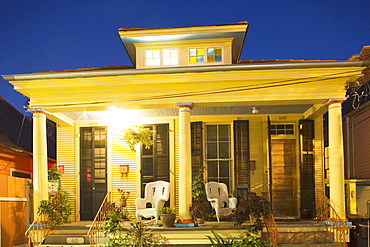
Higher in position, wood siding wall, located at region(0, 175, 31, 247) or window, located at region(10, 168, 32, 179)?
window, located at region(10, 168, 32, 179)

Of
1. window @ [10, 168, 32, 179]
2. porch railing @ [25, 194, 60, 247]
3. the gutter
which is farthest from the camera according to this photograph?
window @ [10, 168, 32, 179]

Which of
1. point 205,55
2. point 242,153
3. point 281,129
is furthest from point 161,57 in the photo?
point 281,129

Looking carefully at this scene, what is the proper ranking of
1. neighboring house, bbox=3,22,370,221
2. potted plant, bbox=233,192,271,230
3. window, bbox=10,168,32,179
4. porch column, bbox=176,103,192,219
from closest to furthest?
potted plant, bbox=233,192,271,230 < neighboring house, bbox=3,22,370,221 < porch column, bbox=176,103,192,219 < window, bbox=10,168,32,179

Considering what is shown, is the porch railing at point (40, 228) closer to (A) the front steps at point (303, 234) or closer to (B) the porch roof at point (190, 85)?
(B) the porch roof at point (190, 85)

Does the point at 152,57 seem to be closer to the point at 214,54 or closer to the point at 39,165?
the point at 214,54

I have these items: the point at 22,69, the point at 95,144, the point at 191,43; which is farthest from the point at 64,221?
the point at 22,69

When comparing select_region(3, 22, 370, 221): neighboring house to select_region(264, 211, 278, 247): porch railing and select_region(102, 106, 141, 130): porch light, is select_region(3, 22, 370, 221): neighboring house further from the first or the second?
select_region(264, 211, 278, 247): porch railing

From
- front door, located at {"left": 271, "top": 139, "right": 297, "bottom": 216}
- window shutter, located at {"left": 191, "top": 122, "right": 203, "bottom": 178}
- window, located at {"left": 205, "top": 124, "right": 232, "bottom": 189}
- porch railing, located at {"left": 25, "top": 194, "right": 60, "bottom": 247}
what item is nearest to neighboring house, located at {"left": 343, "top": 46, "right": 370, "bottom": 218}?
front door, located at {"left": 271, "top": 139, "right": 297, "bottom": 216}

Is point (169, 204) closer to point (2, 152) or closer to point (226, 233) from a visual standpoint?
point (226, 233)

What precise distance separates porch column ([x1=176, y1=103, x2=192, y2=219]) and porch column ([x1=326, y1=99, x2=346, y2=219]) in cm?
304

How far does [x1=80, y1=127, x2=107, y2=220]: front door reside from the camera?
33.9 feet

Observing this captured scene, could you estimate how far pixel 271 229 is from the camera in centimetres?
737

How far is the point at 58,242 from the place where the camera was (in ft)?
26.6

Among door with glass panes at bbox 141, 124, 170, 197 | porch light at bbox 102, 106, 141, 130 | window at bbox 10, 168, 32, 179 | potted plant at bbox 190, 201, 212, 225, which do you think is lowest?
potted plant at bbox 190, 201, 212, 225
